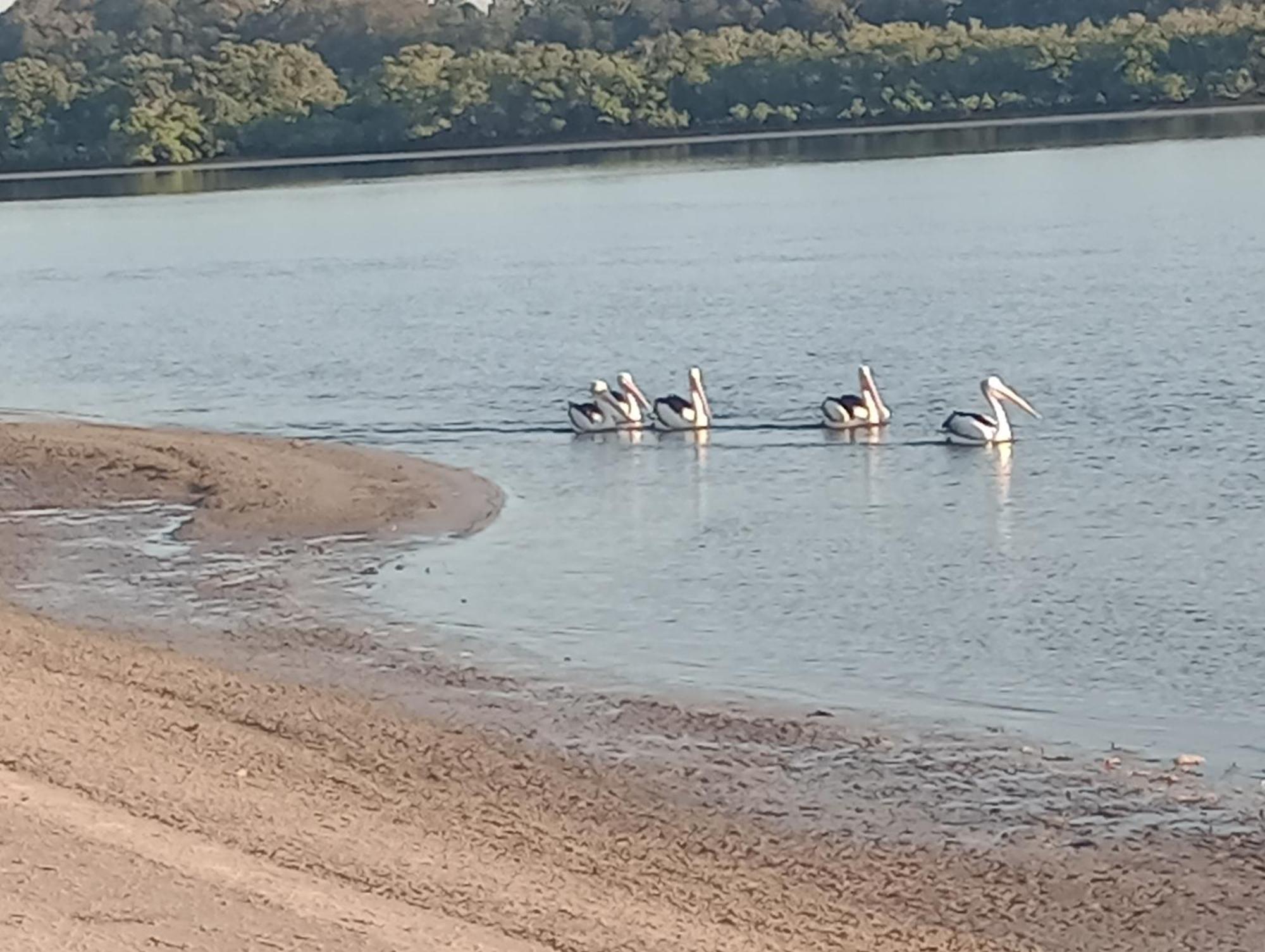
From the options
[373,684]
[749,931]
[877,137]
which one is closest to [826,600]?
[373,684]

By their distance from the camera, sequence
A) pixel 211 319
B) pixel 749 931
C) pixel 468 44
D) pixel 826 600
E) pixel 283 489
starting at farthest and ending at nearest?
pixel 468 44 < pixel 211 319 < pixel 283 489 < pixel 826 600 < pixel 749 931

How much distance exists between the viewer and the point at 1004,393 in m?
24.4

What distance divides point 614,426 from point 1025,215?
32.7m

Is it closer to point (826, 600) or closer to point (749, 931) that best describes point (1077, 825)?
point (749, 931)

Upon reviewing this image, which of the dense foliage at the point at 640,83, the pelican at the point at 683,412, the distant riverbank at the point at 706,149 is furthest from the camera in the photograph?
the dense foliage at the point at 640,83

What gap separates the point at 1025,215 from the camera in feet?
185

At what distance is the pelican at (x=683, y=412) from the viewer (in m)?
25.1

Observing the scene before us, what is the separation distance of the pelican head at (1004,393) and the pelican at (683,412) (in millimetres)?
2900

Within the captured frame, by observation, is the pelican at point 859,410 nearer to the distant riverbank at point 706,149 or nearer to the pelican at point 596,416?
the pelican at point 596,416

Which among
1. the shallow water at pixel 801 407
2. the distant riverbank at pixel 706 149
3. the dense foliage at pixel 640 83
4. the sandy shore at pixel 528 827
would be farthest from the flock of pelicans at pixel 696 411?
the dense foliage at pixel 640 83

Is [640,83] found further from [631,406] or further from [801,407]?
[631,406]

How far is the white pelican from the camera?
2548cm

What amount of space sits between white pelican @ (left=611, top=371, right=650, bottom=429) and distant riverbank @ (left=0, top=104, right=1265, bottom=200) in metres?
61.0

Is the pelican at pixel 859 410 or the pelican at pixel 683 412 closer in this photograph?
the pelican at pixel 859 410
